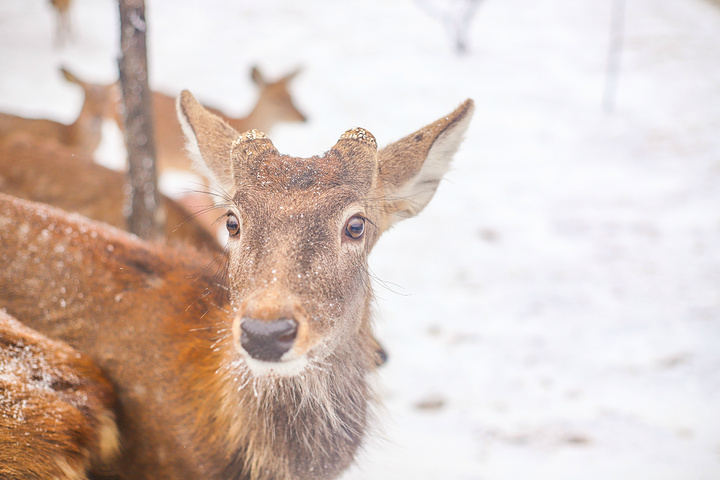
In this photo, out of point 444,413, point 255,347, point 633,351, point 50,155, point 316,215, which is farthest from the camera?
point 50,155

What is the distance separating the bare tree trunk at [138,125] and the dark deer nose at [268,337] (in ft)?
9.20

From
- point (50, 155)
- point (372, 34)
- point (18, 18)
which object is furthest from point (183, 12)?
point (50, 155)

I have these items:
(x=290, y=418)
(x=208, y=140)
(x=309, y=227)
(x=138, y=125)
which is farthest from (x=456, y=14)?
(x=290, y=418)

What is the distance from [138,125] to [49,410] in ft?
7.93

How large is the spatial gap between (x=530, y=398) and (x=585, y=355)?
85 cm

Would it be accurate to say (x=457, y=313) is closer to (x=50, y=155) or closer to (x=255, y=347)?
(x=255, y=347)

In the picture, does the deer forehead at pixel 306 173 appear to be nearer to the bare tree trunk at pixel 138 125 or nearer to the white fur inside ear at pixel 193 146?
the white fur inside ear at pixel 193 146

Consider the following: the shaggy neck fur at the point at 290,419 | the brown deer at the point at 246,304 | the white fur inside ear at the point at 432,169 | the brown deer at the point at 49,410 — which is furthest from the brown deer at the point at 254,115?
the shaggy neck fur at the point at 290,419

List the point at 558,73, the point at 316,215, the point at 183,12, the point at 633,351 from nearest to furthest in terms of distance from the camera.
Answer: the point at 316,215 < the point at 633,351 < the point at 558,73 < the point at 183,12

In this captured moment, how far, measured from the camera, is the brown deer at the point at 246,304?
201cm

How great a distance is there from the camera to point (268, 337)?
1.76 m

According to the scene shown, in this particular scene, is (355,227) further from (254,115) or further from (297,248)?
(254,115)

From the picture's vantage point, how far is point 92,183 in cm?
506

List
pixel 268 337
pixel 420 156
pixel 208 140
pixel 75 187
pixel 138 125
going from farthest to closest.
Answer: pixel 75 187, pixel 138 125, pixel 208 140, pixel 420 156, pixel 268 337
